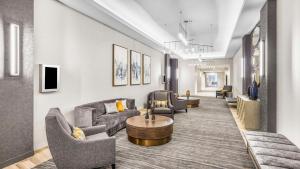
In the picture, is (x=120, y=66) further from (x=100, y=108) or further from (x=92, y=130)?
(x=92, y=130)

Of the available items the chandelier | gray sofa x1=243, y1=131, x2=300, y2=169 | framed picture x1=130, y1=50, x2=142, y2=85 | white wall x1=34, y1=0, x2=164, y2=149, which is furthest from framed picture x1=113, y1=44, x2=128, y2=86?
gray sofa x1=243, y1=131, x2=300, y2=169

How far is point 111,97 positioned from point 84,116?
1741mm

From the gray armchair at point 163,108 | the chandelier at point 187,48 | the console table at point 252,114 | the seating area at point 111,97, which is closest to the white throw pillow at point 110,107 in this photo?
the seating area at point 111,97

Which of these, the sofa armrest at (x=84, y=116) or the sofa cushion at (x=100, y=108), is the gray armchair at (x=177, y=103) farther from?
the sofa armrest at (x=84, y=116)

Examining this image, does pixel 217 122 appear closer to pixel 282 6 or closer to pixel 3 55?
pixel 282 6

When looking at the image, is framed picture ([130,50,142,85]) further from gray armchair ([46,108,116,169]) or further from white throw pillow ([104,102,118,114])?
gray armchair ([46,108,116,169])

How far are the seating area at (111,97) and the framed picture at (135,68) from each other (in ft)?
2.27

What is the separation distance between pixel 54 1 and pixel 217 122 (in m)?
5.65

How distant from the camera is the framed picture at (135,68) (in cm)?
685

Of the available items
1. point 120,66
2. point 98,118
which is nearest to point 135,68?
point 120,66

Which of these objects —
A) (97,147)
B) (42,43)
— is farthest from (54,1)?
(97,147)

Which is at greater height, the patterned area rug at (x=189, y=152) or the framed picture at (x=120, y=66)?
the framed picture at (x=120, y=66)

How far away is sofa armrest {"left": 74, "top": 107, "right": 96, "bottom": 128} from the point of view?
3.93 metres

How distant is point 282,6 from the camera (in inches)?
128
